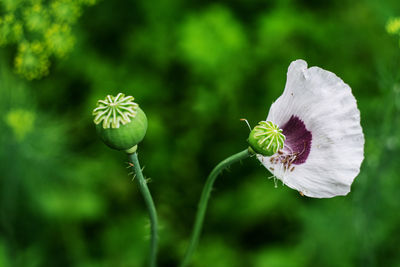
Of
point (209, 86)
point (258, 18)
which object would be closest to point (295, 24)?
point (258, 18)

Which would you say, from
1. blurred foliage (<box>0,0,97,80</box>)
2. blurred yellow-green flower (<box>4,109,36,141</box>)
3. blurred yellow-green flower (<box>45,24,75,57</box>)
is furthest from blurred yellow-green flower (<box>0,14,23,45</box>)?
blurred yellow-green flower (<box>4,109,36,141</box>)

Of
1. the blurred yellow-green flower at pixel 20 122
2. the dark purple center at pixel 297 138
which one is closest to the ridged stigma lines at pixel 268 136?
the dark purple center at pixel 297 138

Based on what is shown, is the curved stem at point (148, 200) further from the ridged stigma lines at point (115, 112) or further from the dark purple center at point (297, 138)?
the dark purple center at point (297, 138)

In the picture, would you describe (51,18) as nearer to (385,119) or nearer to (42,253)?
(42,253)

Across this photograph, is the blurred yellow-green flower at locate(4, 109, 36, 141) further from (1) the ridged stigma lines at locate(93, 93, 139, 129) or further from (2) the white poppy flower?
(2) the white poppy flower

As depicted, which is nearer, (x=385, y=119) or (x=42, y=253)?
(x=385, y=119)
